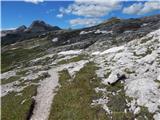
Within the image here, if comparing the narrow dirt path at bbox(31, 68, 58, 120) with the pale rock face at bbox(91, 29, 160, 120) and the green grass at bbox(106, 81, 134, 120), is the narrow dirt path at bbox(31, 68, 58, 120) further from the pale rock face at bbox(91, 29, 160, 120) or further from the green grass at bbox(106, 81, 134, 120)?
the green grass at bbox(106, 81, 134, 120)

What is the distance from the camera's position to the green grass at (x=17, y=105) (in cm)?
3534

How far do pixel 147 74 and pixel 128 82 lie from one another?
3.46 meters

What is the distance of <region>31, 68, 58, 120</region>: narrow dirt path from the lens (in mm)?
34775

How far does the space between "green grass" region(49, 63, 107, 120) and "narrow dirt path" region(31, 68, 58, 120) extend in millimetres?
964

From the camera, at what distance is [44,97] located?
133 ft

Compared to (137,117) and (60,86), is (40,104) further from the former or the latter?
(137,117)

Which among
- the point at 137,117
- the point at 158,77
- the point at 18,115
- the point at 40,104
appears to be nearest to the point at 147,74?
the point at 158,77

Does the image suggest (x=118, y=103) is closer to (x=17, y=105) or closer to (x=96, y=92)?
(x=96, y=92)

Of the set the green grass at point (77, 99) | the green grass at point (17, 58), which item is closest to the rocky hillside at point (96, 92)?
the green grass at point (77, 99)

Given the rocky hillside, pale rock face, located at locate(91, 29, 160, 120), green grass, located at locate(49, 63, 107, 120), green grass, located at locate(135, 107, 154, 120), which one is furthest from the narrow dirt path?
green grass, located at locate(135, 107, 154, 120)

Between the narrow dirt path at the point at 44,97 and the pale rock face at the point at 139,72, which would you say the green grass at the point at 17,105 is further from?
the pale rock face at the point at 139,72

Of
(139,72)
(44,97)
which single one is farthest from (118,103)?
(44,97)

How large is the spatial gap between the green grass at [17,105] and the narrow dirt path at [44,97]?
1.01 m

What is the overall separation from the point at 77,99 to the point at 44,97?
6123 mm
